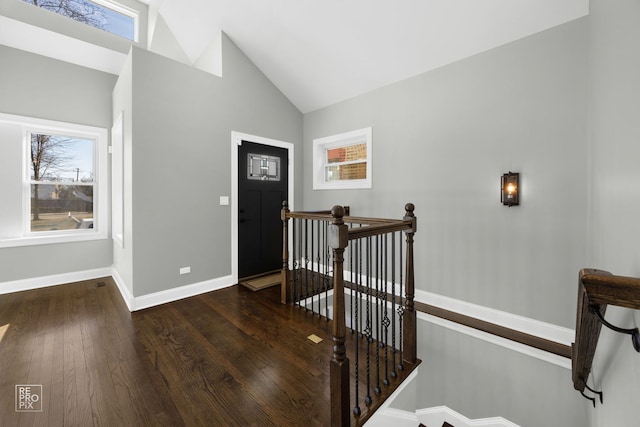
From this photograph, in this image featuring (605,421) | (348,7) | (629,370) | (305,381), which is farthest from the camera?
(348,7)

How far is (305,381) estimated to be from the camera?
1.82m

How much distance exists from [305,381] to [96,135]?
4.50 metres

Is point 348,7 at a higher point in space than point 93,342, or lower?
higher

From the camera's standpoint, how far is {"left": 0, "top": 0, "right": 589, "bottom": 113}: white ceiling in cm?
240

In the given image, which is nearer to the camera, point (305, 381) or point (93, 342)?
point (305, 381)

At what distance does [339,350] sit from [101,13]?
544 centimetres

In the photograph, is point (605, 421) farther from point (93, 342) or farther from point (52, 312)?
point (52, 312)

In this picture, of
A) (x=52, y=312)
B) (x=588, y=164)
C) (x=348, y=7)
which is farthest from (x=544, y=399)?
(x=52, y=312)

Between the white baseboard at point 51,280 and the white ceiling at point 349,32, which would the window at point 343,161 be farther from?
the white baseboard at point 51,280

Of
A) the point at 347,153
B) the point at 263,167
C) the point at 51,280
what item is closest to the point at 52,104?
the point at 51,280

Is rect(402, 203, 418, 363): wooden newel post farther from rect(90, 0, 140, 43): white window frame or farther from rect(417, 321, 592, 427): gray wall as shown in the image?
rect(90, 0, 140, 43): white window frame

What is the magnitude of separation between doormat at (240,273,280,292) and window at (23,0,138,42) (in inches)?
161

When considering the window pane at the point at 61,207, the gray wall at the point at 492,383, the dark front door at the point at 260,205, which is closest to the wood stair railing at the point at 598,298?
the gray wall at the point at 492,383

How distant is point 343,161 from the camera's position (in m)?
4.21
